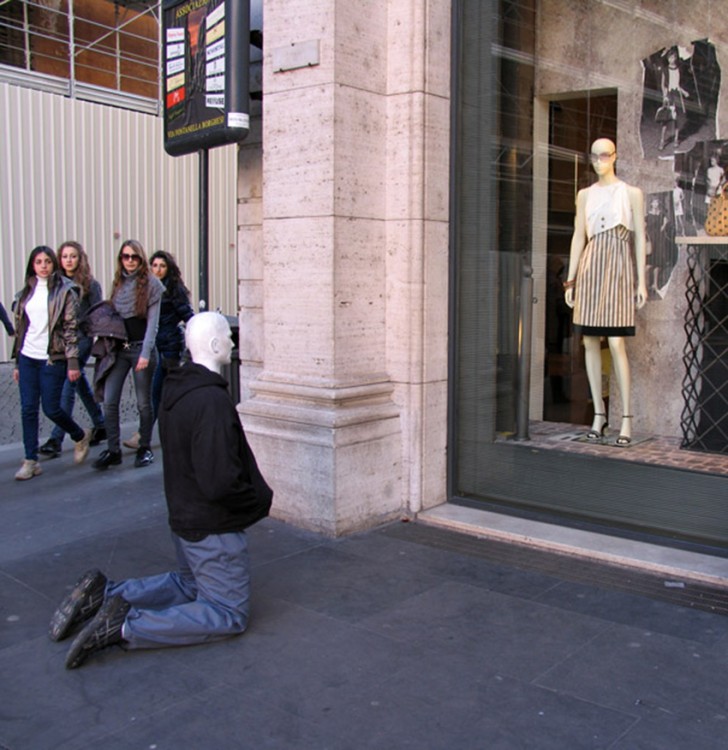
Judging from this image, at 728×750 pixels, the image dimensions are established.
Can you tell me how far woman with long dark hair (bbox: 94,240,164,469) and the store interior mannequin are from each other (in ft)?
12.6

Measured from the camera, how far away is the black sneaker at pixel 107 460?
7828mm

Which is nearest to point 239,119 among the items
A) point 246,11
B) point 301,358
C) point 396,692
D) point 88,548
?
point 246,11

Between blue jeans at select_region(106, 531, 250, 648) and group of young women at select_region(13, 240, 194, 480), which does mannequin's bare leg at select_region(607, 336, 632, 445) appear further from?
group of young women at select_region(13, 240, 194, 480)

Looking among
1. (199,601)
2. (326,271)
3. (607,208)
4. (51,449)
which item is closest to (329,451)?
(326,271)

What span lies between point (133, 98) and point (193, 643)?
16254 millimetres

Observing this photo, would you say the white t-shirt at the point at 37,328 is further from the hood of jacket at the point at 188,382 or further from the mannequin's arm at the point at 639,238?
the mannequin's arm at the point at 639,238

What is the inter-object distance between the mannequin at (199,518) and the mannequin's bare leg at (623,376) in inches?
133

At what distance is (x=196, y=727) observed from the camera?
11.2 feet

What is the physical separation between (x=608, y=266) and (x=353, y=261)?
6.52ft

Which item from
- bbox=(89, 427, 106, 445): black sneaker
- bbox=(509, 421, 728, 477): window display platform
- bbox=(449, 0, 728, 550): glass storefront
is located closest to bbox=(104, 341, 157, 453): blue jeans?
bbox=(89, 427, 106, 445): black sneaker

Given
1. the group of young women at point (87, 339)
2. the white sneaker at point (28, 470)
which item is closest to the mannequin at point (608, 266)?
the group of young women at point (87, 339)

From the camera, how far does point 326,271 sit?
5848 millimetres

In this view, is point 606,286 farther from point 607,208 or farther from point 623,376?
point 623,376

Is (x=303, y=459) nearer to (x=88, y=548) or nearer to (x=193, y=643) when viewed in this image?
(x=88, y=548)
